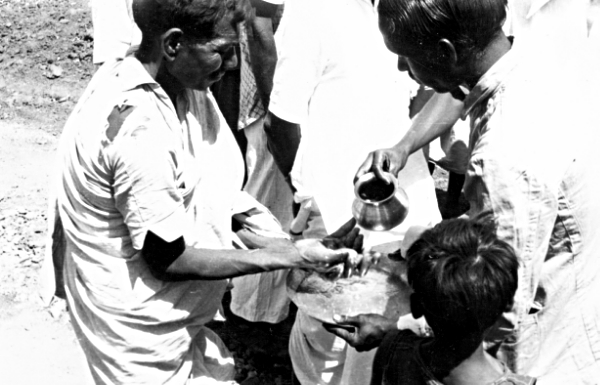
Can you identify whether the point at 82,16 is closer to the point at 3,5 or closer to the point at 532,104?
the point at 3,5

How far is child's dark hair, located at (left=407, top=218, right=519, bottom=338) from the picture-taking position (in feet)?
7.55

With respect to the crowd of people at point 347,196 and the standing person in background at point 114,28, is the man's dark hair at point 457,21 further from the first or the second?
the standing person in background at point 114,28

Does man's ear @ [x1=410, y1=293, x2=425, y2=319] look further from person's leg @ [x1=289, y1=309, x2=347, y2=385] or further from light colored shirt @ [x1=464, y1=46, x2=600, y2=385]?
person's leg @ [x1=289, y1=309, x2=347, y2=385]

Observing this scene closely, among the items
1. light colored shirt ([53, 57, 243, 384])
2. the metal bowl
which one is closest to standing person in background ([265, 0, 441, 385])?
the metal bowl

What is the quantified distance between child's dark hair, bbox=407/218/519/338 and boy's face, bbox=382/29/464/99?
0.38m

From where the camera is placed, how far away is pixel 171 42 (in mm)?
2672

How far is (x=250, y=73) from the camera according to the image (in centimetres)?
462

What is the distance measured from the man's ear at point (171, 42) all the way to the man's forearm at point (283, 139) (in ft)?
3.07

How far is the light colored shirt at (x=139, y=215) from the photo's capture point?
2.54 m

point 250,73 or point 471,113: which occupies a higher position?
point 471,113

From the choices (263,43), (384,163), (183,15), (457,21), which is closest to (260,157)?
(263,43)

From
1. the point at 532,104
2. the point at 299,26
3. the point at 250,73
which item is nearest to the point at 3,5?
the point at 250,73

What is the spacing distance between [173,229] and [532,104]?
1.00m

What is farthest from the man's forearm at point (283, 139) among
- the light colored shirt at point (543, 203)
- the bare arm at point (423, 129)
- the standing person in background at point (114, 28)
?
the light colored shirt at point (543, 203)
